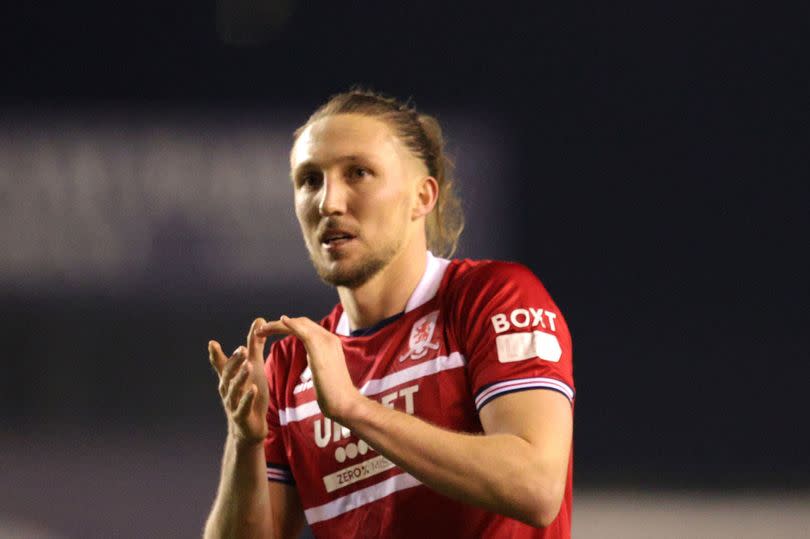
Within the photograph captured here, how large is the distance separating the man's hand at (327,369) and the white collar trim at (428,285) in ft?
0.94

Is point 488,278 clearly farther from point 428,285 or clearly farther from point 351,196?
point 351,196

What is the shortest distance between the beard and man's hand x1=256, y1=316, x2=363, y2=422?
Answer: 9.9 inches

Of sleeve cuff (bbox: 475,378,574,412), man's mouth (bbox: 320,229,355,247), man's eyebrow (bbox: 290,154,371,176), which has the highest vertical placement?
man's eyebrow (bbox: 290,154,371,176)

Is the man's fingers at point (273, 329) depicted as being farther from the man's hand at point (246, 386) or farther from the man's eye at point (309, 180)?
the man's eye at point (309, 180)

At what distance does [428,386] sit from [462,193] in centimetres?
127

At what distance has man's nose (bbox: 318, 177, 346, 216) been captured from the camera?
1.37m

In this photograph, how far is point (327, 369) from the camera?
110cm

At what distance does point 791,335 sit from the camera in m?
2.41

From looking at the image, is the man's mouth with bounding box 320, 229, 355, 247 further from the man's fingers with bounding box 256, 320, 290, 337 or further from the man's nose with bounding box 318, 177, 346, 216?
the man's fingers with bounding box 256, 320, 290, 337

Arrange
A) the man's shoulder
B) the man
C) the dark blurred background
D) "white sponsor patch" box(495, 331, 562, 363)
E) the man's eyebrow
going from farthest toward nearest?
the dark blurred background < the man's eyebrow < the man's shoulder < "white sponsor patch" box(495, 331, 562, 363) < the man

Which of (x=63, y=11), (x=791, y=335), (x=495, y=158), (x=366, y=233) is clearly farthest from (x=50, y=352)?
(x=791, y=335)

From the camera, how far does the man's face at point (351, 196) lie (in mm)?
1383

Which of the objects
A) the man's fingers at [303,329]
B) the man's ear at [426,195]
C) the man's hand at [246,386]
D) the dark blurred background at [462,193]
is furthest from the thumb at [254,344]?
the dark blurred background at [462,193]

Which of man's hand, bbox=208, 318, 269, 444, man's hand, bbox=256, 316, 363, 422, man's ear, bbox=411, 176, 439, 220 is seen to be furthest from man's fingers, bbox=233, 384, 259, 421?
man's ear, bbox=411, 176, 439, 220
